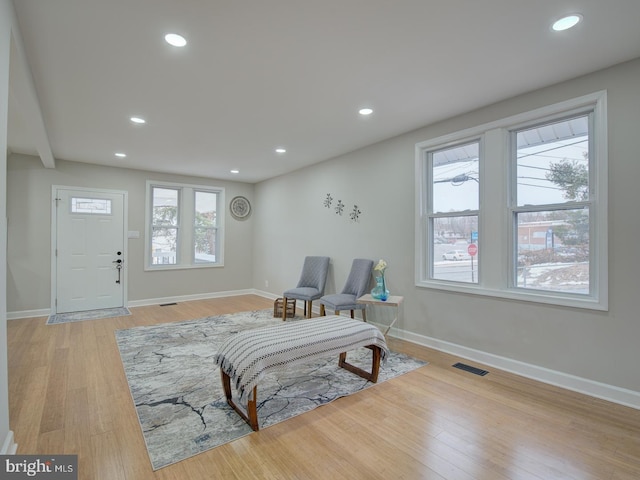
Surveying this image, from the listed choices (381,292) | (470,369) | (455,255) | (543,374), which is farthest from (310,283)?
(543,374)

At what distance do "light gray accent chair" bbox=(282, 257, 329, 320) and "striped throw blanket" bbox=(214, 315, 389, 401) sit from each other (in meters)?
1.85

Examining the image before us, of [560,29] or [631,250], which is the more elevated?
[560,29]

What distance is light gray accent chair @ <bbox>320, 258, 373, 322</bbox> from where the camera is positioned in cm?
411

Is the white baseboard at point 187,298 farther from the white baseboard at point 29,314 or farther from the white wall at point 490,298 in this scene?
the white wall at point 490,298

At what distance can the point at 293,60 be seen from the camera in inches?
96.5

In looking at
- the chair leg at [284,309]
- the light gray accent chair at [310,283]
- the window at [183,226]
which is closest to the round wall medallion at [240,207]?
the window at [183,226]

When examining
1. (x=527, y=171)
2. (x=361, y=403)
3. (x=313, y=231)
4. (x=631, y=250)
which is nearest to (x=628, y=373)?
(x=631, y=250)

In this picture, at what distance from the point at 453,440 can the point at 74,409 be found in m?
2.71

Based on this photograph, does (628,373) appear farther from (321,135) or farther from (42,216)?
(42,216)

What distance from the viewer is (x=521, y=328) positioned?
9.87 feet

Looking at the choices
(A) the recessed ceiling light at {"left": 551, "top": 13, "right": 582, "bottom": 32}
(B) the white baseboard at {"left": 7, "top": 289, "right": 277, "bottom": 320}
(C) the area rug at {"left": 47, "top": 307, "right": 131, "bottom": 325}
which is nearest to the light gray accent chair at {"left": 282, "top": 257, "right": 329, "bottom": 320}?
(B) the white baseboard at {"left": 7, "top": 289, "right": 277, "bottom": 320}

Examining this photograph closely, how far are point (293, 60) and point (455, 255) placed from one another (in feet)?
8.62

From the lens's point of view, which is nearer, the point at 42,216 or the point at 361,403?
the point at 361,403

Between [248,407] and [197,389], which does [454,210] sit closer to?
[248,407]
